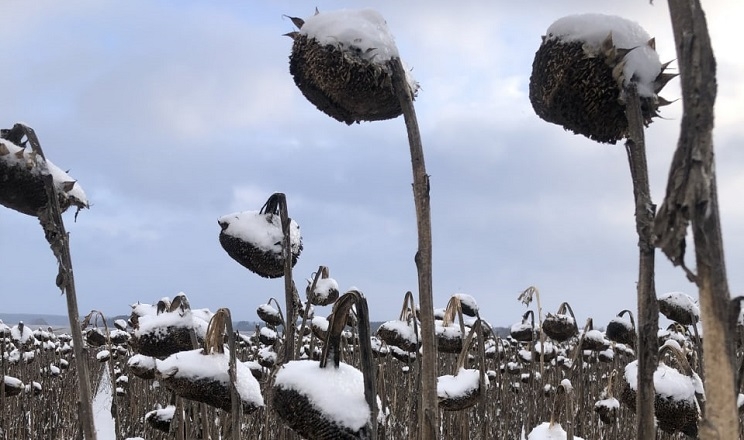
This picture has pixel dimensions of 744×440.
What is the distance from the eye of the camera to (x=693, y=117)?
533mm

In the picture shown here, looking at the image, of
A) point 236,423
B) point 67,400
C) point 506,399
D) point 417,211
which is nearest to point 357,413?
point 417,211

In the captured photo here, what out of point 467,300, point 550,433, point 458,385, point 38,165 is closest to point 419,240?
point 38,165

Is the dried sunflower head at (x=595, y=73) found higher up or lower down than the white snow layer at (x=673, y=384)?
higher up

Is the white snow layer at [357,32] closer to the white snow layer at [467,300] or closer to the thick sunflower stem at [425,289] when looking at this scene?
the thick sunflower stem at [425,289]

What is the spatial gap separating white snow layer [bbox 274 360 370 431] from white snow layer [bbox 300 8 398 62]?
67 centimetres

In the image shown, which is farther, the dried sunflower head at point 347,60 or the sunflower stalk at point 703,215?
the dried sunflower head at point 347,60

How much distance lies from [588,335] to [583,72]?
4728mm

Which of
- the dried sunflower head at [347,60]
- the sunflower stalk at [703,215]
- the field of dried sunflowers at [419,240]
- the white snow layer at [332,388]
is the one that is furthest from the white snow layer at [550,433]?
the sunflower stalk at [703,215]

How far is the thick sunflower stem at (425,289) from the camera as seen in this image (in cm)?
114

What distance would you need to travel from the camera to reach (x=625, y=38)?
3.58 feet

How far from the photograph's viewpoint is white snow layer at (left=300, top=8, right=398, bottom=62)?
4.40 feet

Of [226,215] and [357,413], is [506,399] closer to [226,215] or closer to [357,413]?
[226,215]

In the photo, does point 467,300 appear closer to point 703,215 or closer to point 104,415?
point 703,215

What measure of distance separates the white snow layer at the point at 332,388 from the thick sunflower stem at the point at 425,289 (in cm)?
15
